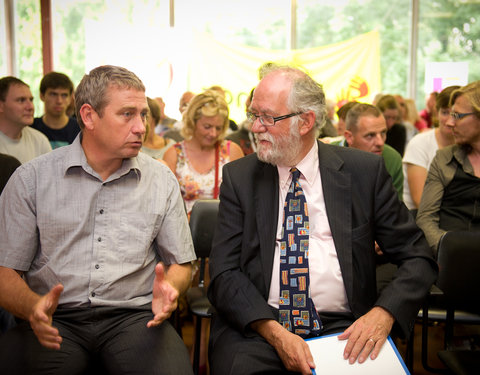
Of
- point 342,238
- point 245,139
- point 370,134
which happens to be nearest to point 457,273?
point 342,238

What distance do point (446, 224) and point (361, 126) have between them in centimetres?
95

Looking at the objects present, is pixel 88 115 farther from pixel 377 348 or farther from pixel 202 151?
pixel 202 151

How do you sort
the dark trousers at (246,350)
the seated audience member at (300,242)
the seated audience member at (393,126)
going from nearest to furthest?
the dark trousers at (246,350) → the seated audience member at (300,242) → the seated audience member at (393,126)

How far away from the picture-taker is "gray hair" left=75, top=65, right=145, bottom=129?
1987mm

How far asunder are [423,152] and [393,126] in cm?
223

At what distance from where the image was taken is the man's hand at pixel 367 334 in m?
1.73

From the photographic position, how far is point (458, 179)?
2.84 meters

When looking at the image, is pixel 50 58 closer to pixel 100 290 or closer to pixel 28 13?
pixel 28 13

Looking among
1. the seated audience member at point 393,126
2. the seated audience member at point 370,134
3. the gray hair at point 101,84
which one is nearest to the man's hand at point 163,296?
the gray hair at point 101,84

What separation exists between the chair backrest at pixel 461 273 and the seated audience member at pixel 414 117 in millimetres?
5590

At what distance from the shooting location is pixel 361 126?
3.49 m

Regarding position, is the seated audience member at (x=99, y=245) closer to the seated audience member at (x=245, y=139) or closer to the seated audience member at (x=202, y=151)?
the seated audience member at (x=202, y=151)

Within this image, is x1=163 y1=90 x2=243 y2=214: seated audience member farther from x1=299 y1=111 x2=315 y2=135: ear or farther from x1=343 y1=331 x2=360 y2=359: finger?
x1=343 y1=331 x2=360 y2=359: finger

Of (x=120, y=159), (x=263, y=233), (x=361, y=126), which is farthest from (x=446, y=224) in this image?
(x=120, y=159)
